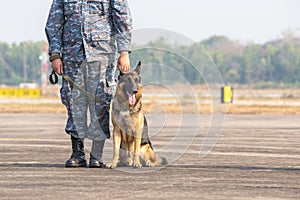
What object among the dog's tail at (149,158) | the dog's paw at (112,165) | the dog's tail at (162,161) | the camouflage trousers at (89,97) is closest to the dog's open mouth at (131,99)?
the camouflage trousers at (89,97)

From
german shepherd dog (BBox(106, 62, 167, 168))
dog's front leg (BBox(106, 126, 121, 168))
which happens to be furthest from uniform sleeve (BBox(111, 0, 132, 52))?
dog's front leg (BBox(106, 126, 121, 168))

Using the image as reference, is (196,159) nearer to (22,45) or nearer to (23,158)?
(23,158)

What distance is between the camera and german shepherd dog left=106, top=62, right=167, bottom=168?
9.45 metres

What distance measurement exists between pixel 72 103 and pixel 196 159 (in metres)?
2.05

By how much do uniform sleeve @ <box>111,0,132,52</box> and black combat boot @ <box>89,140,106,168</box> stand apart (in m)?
1.13

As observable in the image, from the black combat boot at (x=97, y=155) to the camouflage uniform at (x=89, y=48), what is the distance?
0.09 meters

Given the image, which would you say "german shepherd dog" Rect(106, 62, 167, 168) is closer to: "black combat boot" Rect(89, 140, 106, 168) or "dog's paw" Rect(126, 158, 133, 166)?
"dog's paw" Rect(126, 158, 133, 166)

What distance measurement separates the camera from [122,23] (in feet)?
32.3

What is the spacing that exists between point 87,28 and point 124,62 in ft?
1.83

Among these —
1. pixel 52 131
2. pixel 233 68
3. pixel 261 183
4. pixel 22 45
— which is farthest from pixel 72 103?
pixel 22 45

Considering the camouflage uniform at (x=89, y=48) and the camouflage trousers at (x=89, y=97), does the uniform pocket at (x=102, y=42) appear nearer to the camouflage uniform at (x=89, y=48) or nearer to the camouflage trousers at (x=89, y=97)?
the camouflage uniform at (x=89, y=48)

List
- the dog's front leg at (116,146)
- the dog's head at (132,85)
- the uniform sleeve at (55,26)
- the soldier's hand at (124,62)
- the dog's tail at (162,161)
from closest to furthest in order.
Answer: the dog's head at (132,85), the dog's front leg at (116,146), the soldier's hand at (124,62), the uniform sleeve at (55,26), the dog's tail at (162,161)

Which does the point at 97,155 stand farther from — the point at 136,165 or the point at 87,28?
the point at 87,28

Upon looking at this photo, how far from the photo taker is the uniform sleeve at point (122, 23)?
388 inches
